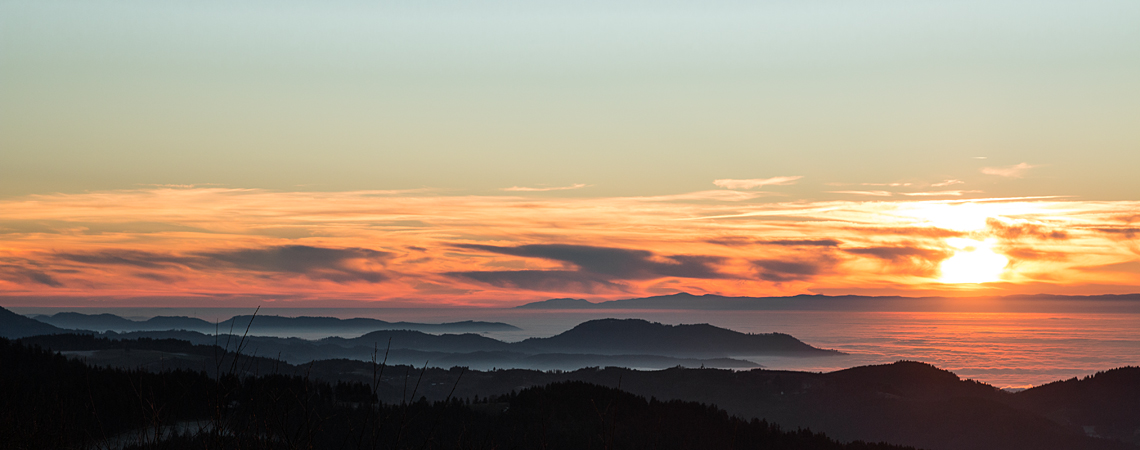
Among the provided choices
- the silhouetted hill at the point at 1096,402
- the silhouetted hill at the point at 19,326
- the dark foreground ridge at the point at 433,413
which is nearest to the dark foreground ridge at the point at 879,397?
the silhouetted hill at the point at 1096,402

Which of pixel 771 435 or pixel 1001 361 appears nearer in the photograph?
pixel 771 435

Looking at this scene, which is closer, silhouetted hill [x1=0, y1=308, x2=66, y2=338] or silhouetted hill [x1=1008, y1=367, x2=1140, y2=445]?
silhouetted hill [x1=1008, y1=367, x2=1140, y2=445]

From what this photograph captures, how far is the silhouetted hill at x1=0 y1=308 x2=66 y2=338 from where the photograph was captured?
147238mm

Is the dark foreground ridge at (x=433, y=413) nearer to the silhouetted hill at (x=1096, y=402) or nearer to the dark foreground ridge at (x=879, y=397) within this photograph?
the dark foreground ridge at (x=879, y=397)

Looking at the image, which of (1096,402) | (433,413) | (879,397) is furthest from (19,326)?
(1096,402)

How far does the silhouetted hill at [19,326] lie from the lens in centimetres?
14724

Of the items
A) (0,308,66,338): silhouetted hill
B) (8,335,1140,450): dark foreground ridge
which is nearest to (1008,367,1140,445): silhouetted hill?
(8,335,1140,450): dark foreground ridge

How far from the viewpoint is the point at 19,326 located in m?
153

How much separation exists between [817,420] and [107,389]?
5406 cm

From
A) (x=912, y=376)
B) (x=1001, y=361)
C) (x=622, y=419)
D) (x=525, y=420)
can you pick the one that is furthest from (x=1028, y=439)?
(x=1001, y=361)

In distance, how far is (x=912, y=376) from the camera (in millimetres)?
74625

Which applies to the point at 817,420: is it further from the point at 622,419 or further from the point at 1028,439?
the point at 622,419

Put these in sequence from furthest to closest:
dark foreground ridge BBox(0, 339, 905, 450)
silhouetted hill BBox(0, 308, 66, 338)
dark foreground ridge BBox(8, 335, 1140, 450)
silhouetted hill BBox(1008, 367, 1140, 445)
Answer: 1. silhouetted hill BBox(0, 308, 66, 338)
2. silhouetted hill BBox(1008, 367, 1140, 445)
3. dark foreground ridge BBox(8, 335, 1140, 450)
4. dark foreground ridge BBox(0, 339, 905, 450)

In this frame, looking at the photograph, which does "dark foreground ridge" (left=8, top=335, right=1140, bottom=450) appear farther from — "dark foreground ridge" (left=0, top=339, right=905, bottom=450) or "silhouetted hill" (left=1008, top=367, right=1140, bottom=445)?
"dark foreground ridge" (left=0, top=339, right=905, bottom=450)
